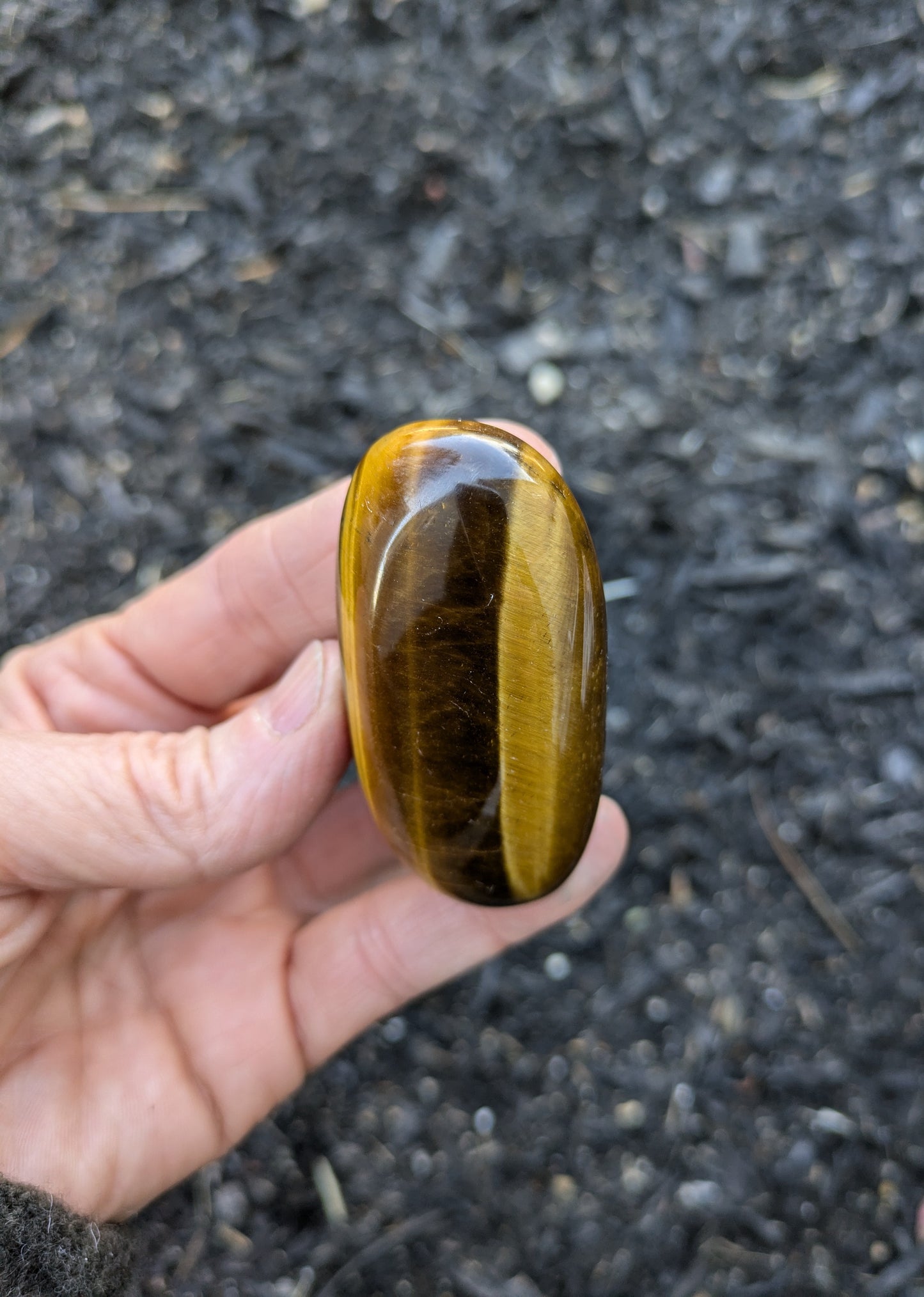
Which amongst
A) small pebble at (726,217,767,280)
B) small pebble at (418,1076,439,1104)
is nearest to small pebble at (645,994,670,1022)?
small pebble at (418,1076,439,1104)

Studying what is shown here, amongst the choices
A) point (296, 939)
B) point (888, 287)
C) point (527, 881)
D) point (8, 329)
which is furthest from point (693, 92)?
point (296, 939)

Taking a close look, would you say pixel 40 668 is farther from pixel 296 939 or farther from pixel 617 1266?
pixel 617 1266

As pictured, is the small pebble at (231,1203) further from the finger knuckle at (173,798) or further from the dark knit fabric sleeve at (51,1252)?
the finger knuckle at (173,798)

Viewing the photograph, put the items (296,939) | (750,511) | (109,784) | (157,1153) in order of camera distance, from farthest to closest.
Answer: (750,511) < (296,939) < (157,1153) < (109,784)

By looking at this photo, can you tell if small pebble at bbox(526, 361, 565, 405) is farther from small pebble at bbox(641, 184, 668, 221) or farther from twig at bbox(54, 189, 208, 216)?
twig at bbox(54, 189, 208, 216)

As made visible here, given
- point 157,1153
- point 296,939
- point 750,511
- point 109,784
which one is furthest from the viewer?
point 750,511

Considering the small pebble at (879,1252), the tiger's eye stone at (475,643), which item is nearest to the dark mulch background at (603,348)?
the small pebble at (879,1252)
